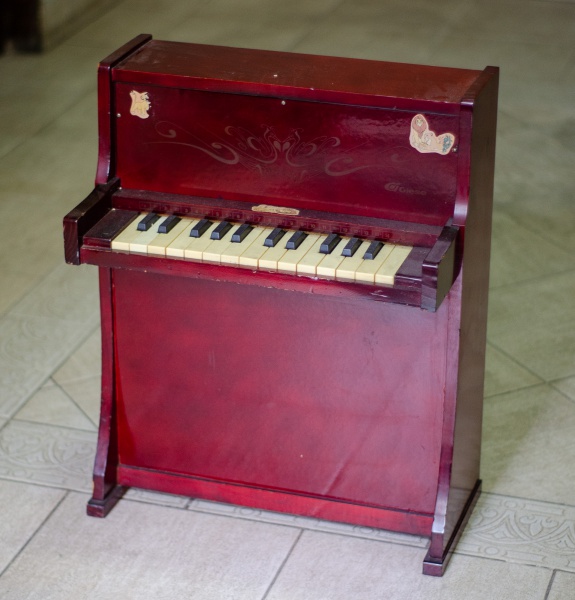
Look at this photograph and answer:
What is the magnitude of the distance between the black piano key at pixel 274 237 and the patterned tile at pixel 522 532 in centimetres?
103

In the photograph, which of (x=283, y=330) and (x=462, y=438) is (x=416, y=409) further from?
(x=283, y=330)

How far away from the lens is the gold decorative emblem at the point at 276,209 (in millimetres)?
2926

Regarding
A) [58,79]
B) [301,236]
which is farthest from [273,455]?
[58,79]

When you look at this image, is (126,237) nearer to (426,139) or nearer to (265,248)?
(265,248)

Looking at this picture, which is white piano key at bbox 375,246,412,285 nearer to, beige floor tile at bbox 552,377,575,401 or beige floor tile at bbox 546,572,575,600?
beige floor tile at bbox 546,572,575,600

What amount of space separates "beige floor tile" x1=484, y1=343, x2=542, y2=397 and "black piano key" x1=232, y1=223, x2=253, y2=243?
136 cm

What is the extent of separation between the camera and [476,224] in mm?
2914

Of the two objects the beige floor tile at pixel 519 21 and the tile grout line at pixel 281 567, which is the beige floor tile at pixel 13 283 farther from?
the beige floor tile at pixel 519 21

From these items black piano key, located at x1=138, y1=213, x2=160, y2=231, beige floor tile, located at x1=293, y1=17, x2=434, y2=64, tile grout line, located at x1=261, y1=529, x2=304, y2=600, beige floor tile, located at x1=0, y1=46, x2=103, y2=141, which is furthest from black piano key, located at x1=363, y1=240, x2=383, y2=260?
beige floor tile, located at x1=293, y1=17, x2=434, y2=64

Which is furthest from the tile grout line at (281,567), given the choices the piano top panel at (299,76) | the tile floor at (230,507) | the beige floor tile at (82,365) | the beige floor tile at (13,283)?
the beige floor tile at (13,283)

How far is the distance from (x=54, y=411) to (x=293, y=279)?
1.41 meters

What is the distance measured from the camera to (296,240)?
284cm

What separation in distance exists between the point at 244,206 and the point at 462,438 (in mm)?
866

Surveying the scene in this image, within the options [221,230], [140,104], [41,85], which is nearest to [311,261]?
[221,230]
